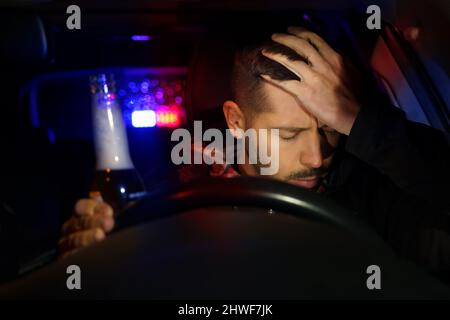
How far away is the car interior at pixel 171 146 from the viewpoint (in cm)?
81

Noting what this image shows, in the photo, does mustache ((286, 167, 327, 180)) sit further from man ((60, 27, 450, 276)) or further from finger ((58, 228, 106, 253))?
finger ((58, 228, 106, 253))

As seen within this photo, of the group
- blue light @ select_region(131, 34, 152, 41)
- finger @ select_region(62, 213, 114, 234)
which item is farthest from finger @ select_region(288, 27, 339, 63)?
finger @ select_region(62, 213, 114, 234)

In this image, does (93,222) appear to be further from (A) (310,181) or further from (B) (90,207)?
(A) (310,181)

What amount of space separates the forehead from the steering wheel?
0.81 m

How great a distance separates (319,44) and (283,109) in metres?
0.22

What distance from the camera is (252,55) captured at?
1641mm

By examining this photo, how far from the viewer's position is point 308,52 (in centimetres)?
150

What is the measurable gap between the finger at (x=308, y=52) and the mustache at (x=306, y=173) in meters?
0.31

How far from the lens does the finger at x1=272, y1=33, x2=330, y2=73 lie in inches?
58.7

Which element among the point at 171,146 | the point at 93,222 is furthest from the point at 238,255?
the point at 171,146
